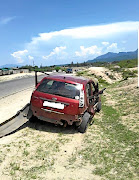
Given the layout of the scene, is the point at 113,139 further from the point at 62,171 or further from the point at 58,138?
the point at 62,171

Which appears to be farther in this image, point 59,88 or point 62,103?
point 59,88

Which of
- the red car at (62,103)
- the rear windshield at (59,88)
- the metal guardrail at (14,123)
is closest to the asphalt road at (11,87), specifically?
the metal guardrail at (14,123)

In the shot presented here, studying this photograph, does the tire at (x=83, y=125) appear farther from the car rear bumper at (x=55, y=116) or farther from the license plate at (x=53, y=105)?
the license plate at (x=53, y=105)

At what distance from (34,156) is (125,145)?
8.11 feet

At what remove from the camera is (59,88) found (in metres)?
6.28

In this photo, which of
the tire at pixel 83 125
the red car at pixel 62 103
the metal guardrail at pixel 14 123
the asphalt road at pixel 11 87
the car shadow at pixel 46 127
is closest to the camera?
the red car at pixel 62 103

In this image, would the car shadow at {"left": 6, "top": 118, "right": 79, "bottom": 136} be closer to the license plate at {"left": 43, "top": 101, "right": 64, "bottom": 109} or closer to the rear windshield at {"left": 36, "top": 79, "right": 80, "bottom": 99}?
the license plate at {"left": 43, "top": 101, "right": 64, "bottom": 109}

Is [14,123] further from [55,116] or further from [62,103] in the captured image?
[62,103]

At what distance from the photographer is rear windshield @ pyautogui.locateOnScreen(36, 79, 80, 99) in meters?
6.05

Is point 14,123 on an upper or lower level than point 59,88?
lower

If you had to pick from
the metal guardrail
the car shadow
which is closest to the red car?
the car shadow

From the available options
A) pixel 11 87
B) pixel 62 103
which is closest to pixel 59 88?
pixel 62 103

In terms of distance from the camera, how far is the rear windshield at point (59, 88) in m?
6.05

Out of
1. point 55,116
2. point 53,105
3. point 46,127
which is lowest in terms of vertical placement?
point 46,127
